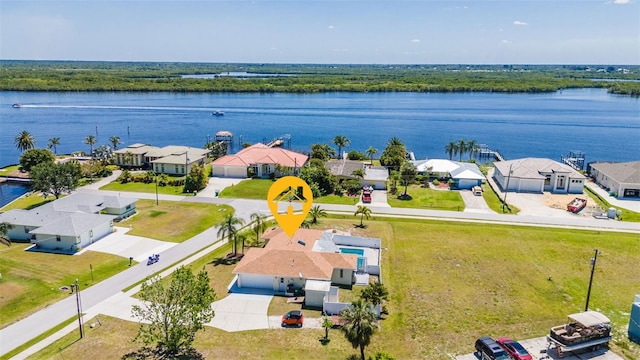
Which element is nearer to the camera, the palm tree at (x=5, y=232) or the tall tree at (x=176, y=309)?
the tall tree at (x=176, y=309)

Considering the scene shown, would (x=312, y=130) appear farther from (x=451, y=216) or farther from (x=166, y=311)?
(x=166, y=311)

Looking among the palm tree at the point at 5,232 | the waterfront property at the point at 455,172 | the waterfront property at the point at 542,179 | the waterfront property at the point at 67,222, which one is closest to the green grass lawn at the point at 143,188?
the waterfront property at the point at 67,222

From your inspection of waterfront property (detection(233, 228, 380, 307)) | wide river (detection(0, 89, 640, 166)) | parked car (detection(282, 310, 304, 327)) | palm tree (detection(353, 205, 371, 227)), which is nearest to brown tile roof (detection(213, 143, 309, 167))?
palm tree (detection(353, 205, 371, 227))

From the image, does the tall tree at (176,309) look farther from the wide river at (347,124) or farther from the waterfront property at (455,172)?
the wide river at (347,124)

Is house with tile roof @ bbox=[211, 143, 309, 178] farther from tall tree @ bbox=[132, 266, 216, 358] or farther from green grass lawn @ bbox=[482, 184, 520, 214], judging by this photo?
tall tree @ bbox=[132, 266, 216, 358]

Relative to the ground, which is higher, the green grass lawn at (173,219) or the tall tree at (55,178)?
the tall tree at (55,178)

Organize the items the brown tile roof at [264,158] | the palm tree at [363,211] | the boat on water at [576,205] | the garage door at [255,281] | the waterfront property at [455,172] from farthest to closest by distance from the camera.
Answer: the brown tile roof at [264,158], the waterfront property at [455,172], the boat on water at [576,205], the palm tree at [363,211], the garage door at [255,281]

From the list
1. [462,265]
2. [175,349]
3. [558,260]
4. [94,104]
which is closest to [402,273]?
[462,265]
